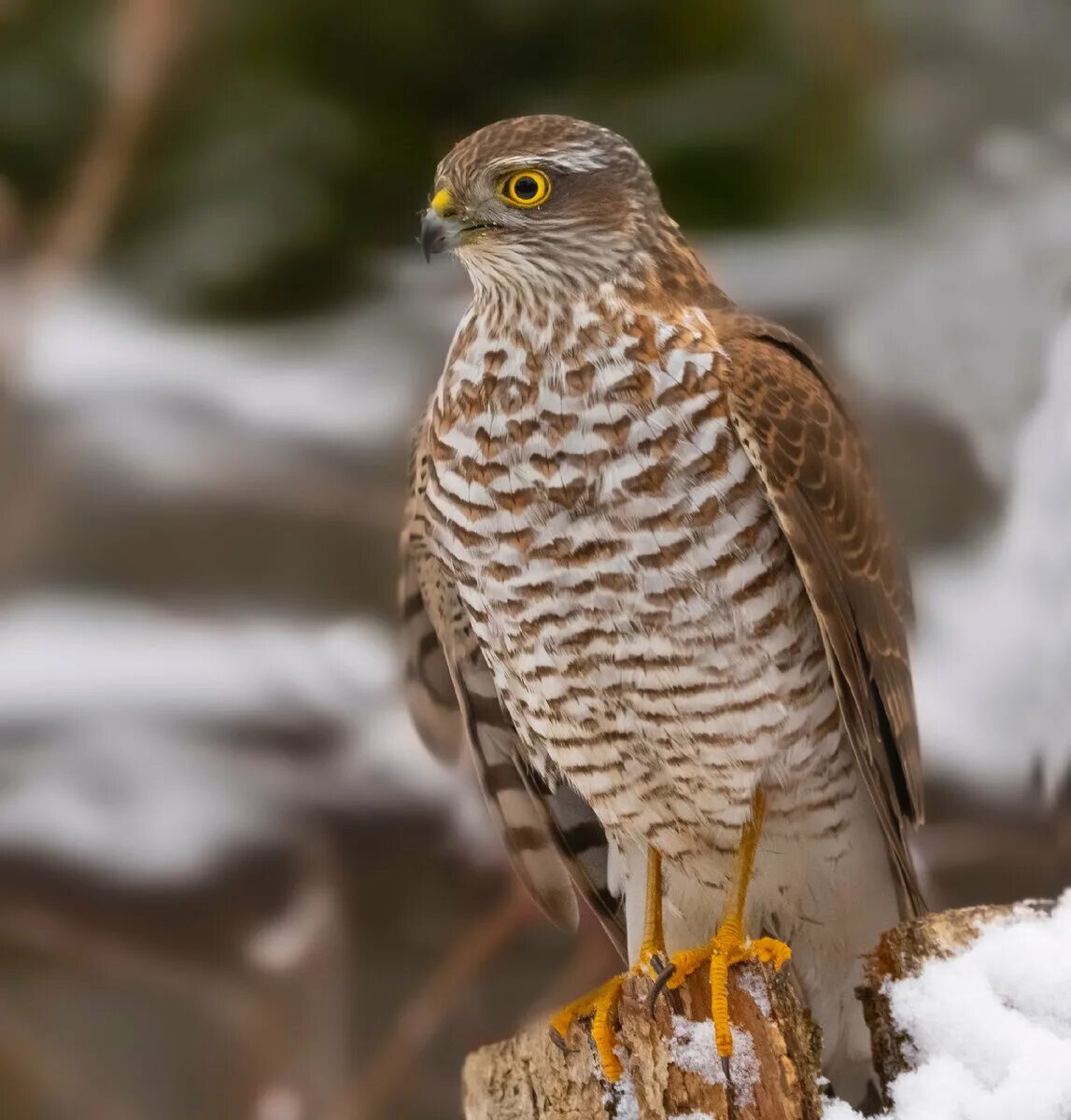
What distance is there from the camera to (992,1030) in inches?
A: 45.3

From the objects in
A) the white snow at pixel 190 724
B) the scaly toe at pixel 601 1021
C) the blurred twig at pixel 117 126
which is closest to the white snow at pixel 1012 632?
the white snow at pixel 190 724

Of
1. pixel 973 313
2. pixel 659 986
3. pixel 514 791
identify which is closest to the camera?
pixel 659 986

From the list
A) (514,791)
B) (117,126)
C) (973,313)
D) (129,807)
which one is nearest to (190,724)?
(129,807)

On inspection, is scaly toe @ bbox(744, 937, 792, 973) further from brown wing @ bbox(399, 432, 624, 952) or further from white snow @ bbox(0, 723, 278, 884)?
white snow @ bbox(0, 723, 278, 884)

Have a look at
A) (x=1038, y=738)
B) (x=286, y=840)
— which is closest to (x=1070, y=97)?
(x=1038, y=738)

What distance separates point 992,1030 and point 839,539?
521 millimetres

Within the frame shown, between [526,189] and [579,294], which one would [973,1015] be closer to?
[579,294]

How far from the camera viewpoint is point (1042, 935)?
1.22 meters

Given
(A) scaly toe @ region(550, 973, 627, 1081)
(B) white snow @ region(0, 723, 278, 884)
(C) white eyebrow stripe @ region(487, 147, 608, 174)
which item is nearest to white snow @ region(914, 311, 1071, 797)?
(A) scaly toe @ region(550, 973, 627, 1081)

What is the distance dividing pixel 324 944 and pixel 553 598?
1.10m

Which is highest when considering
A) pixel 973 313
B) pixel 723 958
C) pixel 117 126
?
pixel 117 126

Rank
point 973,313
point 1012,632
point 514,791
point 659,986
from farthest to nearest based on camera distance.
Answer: point 973,313 < point 1012,632 < point 514,791 < point 659,986

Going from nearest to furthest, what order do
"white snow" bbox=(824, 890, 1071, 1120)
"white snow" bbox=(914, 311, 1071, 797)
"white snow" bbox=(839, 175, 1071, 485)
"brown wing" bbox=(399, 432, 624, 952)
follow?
Answer: "white snow" bbox=(824, 890, 1071, 1120), "brown wing" bbox=(399, 432, 624, 952), "white snow" bbox=(914, 311, 1071, 797), "white snow" bbox=(839, 175, 1071, 485)

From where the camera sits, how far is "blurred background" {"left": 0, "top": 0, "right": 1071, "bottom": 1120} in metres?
2.07
